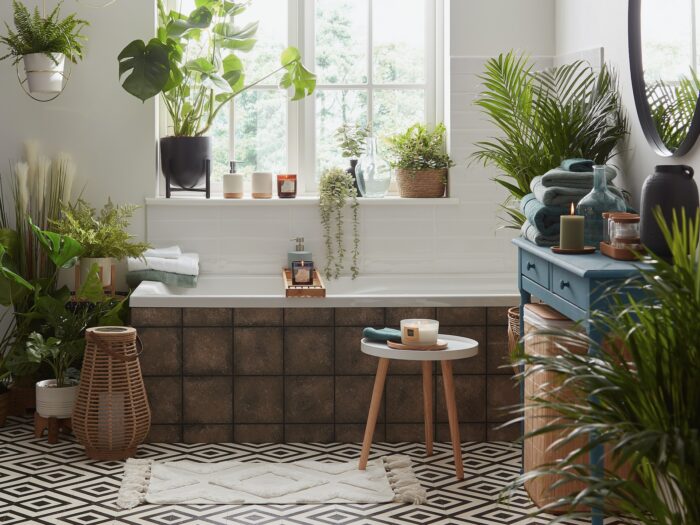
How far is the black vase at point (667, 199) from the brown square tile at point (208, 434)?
202 cm

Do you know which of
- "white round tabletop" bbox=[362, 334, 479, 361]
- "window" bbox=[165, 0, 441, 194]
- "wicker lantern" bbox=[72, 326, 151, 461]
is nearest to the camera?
"white round tabletop" bbox=[362, 334, 479, 361]

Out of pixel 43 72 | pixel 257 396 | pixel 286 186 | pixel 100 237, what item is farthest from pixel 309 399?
pixel 43 72

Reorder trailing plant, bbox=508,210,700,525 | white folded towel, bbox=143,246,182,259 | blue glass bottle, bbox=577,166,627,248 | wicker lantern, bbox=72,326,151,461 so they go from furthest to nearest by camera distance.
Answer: white folded towel, bbox=143,246,182,259 → wicker lantern, bbox=72,326,151,461 → blue glass bottle, bbox=577,166,627,248 → trailing plant, bbox=508,210,700,525

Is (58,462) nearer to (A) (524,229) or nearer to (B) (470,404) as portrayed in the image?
(B) (470,404)

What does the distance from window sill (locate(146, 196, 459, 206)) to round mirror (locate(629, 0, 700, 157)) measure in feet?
5.65

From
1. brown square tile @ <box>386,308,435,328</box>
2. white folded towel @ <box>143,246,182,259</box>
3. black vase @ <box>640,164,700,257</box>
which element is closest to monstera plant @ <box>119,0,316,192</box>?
white folded towel @ <box>143,246,182,259</box>

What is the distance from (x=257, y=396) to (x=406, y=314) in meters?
0.71

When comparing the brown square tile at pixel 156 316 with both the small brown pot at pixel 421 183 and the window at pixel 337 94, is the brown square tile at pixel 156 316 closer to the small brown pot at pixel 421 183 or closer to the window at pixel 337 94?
the window at pixel 337 94

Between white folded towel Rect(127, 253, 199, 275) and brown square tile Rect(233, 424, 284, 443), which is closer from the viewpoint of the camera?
brown square tile Rect(233, 424, 284, 443)

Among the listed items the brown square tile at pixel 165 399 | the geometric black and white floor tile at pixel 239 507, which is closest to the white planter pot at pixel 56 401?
the geometric black and white floor tile at pixel 239 507

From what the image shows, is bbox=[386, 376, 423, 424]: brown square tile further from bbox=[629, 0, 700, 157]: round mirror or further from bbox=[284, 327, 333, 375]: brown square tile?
bbox=[629, 0, 700, 157]: round mirror

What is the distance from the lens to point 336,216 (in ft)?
→ 16.9

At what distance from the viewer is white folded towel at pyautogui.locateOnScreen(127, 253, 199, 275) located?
4738 mm

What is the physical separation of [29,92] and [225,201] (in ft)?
3.60
